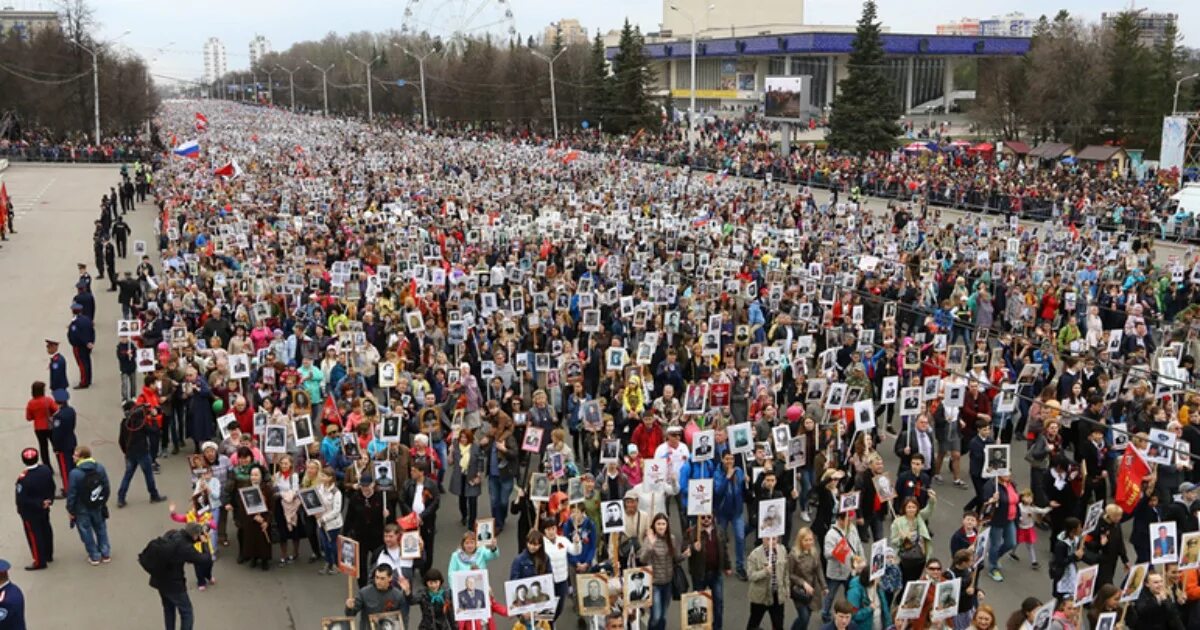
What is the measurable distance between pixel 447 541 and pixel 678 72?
104232mm

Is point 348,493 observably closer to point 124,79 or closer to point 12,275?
point 12,275

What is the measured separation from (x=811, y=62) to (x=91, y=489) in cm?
8892

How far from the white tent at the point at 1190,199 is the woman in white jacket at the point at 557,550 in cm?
3034

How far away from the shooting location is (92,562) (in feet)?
35.3

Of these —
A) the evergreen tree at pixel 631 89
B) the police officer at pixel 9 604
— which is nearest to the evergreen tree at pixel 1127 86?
the evergreen tree at pixel 631 89

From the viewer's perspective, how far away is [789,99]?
6059 cm

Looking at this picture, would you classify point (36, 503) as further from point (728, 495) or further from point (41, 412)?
point (728, 495)

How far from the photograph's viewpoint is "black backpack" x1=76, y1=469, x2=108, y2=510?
1023cm

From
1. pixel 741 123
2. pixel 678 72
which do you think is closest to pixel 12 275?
pixel 741 123

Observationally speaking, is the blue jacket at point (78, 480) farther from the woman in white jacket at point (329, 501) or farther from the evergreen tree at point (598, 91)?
the evergreen tree at point (598, 91)

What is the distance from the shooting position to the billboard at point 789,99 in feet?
198

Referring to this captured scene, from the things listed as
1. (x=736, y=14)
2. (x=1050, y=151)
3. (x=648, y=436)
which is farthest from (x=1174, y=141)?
(x=736, y=14)

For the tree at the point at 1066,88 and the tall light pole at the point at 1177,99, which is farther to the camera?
the tree at the point at 1066,88

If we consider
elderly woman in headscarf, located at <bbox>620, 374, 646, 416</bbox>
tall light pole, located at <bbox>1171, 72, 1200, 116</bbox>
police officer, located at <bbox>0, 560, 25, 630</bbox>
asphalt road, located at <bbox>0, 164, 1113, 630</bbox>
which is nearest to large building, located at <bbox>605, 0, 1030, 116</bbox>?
tall light pole, located at <bbox>1171, 72, 1200, 116</bbox>
